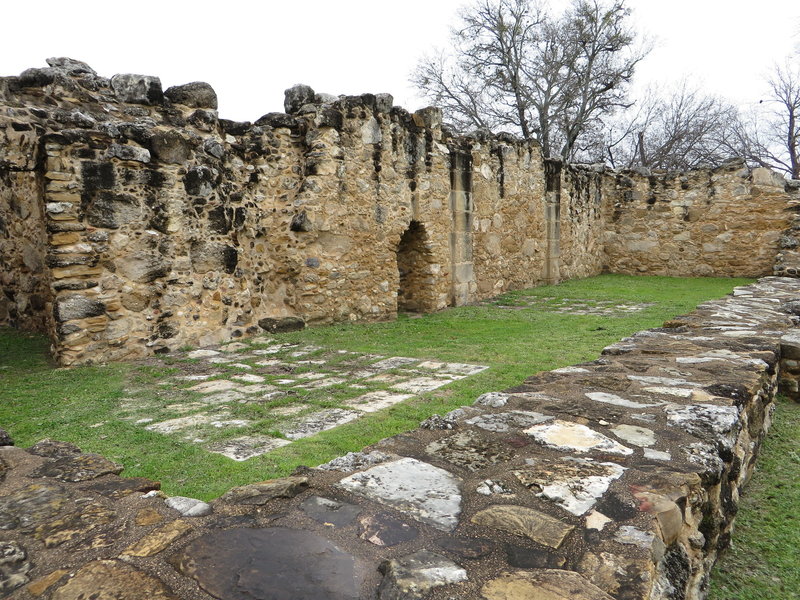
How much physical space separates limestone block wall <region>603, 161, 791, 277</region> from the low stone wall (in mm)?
11880

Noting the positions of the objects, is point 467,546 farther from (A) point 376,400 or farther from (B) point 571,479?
(A) point 376,400

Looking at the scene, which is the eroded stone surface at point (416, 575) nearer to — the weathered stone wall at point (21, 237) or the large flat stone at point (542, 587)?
the large flat stone at point (542, 587)

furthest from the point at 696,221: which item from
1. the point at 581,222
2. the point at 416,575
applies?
the point at 416,575

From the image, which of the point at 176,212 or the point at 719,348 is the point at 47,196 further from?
the point at 719,348

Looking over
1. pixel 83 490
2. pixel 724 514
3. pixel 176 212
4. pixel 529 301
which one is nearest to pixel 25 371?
pixel 176 212

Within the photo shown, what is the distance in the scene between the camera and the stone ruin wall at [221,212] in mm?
5336

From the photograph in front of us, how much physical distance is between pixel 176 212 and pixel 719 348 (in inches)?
202

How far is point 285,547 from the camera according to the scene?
157cm

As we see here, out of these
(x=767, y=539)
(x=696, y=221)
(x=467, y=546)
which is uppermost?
(x=696, y=221)

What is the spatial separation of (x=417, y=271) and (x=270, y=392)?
4.93 meters

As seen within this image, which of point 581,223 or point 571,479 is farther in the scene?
point 581,223

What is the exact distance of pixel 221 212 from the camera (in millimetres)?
6309

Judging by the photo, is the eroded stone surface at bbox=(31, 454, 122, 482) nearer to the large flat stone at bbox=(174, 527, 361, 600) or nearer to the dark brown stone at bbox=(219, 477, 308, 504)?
the dark brown stone at bbox=(219, 477, 308, 504)

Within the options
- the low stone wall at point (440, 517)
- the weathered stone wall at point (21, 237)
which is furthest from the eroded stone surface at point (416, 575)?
the weathered stone wall at point (21, 237)
